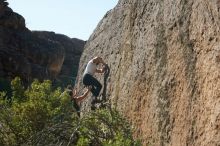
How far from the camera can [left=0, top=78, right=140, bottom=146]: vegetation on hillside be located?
243 inches

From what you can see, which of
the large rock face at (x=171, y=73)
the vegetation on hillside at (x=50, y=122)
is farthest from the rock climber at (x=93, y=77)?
the vegetation on hillside at (x=50, y=122)

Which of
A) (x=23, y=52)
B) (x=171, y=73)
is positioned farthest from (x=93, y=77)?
(x=23, y=52)

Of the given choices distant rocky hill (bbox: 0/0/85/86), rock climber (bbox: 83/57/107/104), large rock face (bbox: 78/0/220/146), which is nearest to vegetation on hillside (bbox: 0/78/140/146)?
large rock face (bbox: 78/0/220/146)

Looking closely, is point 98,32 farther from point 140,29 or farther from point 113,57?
point 140,29

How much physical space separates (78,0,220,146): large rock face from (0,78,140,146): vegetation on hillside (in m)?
0.43

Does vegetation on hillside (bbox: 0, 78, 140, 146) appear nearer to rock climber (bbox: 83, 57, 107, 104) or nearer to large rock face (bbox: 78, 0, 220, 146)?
large rock face (bbox: 78, 0, 220, 146)

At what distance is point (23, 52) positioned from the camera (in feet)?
106

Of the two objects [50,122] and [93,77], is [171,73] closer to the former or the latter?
[50,122]

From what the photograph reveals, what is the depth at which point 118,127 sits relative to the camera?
6.41 meters

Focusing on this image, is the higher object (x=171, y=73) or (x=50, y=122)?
(x=171, y=73)

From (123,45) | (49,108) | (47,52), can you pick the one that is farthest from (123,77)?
(47,52)

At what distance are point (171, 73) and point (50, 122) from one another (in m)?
2.11

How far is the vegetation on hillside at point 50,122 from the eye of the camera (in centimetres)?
618

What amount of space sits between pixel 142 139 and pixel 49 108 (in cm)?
174
